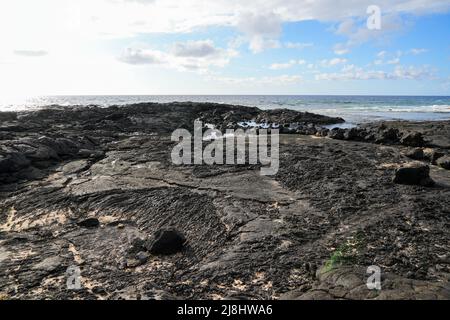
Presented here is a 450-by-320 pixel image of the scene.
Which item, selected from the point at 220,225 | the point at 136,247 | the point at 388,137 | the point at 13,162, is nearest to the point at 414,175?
the point at 220,225

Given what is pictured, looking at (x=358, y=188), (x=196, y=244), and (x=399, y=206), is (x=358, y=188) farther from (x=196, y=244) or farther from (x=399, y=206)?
(x=196, y=244)

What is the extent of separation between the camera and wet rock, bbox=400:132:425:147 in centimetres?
1936

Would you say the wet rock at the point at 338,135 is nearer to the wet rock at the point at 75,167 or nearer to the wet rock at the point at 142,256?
the wet rock at the point at 75,167

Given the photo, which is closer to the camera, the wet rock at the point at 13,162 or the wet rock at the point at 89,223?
the wet rock at the point at 89,223

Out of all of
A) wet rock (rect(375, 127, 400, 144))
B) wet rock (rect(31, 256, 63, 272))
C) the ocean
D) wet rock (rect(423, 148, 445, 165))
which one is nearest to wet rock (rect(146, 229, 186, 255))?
wet rock (rect(31, 256, 63, 272))

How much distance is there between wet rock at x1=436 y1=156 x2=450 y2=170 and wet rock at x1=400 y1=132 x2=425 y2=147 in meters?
4.51

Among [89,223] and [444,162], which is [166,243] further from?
[444,162]

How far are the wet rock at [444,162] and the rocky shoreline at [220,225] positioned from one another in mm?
48

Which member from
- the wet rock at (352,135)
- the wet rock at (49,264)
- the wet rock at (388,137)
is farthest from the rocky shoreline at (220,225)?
the wet rock at (352,135)

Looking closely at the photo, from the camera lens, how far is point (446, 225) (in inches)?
358

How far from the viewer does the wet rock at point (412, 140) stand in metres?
19.4

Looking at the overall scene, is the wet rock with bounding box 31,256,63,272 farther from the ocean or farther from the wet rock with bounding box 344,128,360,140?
the ocean

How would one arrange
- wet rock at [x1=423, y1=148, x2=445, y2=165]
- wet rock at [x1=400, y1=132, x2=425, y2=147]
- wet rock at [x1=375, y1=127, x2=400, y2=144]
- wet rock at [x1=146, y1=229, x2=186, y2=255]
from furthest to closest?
1. wet rock at [x1=375, y1=127, x2=400, y2=144]
2. wet rock at [x1=400, y1=132, x2=425, y2=147]
3. wet rock at [x1=423, y1=148, x2=445, y2=165]
4. wet rock at [x1=146, y1=229, x2=186, y2=255]
